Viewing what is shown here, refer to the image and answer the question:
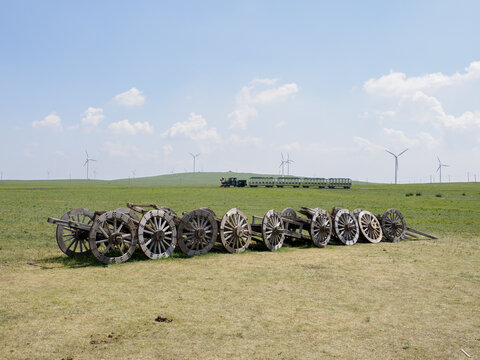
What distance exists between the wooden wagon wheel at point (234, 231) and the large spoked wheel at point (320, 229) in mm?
3137

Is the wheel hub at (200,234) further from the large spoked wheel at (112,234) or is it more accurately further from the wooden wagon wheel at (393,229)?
the wooden wagon wheel at (393,229)

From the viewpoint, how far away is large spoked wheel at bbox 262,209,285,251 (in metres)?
15.2

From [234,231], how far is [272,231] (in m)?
1.78

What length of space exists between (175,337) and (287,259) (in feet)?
24.9

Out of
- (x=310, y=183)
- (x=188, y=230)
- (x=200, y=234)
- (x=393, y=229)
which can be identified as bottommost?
(x=393, y=229)

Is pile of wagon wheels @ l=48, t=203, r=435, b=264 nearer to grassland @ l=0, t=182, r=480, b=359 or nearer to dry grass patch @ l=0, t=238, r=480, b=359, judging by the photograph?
grassland @ l=0, t=182, r=480, b=359

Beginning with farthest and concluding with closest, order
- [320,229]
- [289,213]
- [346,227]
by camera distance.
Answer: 1. [346,227]
2. [289,213]
3. [320,229]

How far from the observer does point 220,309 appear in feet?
26.3

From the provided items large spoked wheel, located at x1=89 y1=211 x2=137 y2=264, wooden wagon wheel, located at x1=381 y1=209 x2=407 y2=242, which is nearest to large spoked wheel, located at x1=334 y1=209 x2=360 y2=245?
wooden wagon wheel, located at x1=381 y1=209 x2=407 y2=242

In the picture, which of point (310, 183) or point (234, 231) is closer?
point (234, 231)

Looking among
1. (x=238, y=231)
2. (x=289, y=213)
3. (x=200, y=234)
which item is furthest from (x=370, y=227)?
(x=200, y=234)

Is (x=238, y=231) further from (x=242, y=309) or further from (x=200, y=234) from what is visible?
(x=242, y=309)

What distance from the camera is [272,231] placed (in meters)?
15.5

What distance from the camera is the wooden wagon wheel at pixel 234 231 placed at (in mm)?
14273
